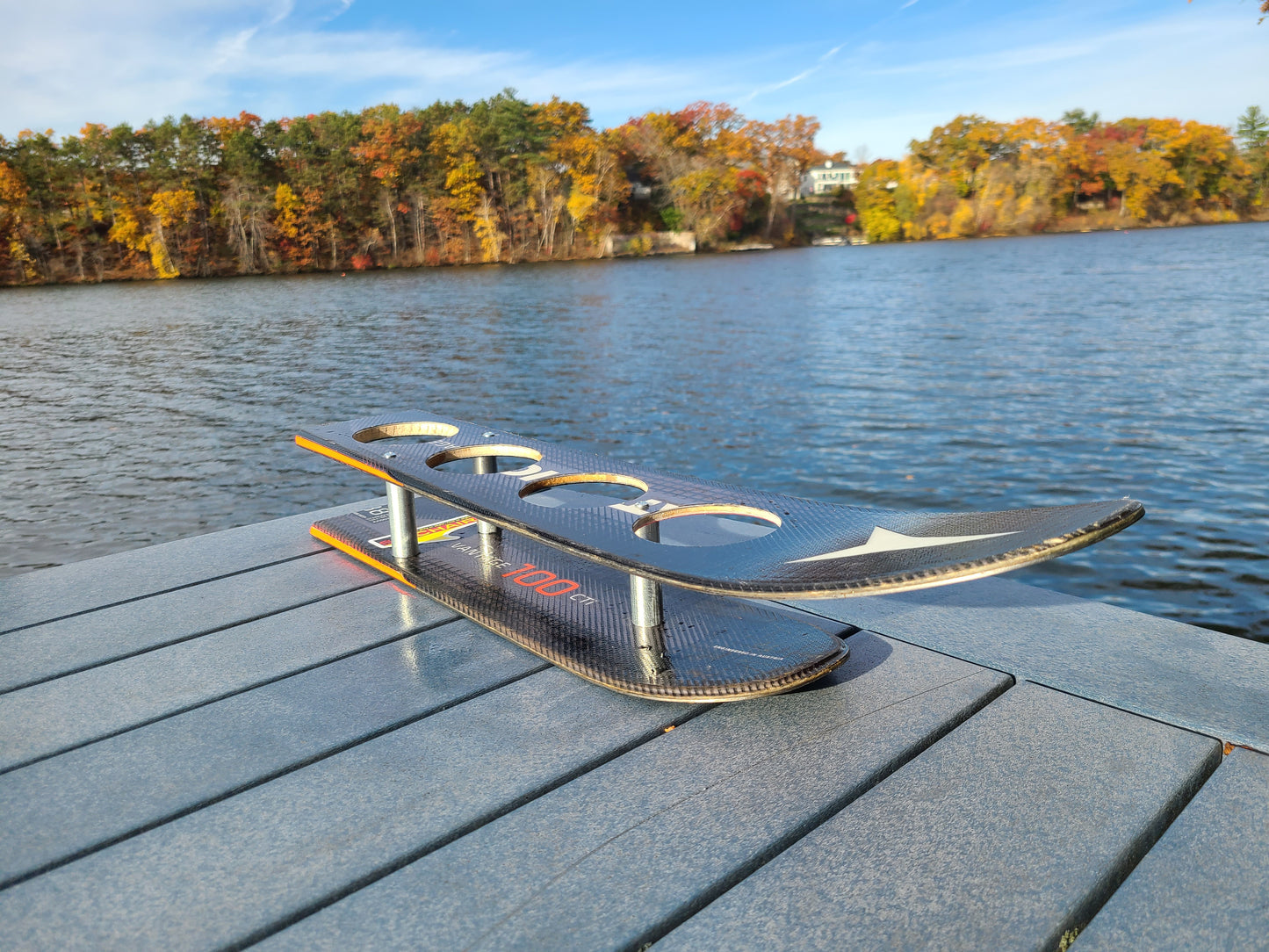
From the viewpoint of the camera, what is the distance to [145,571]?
10.7ft

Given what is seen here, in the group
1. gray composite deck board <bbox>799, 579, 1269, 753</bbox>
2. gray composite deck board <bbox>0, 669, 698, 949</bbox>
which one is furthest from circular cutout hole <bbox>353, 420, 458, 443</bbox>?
gray composite deck board <bbox>799, 579, 1269, 753</bbox>

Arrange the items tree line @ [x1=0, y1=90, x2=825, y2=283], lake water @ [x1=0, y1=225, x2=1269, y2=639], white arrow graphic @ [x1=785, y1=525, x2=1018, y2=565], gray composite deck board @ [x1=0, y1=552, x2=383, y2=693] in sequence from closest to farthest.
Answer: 1. white arrow graphic @ [x1=785, y1=525, x2=1018, y2=565]
2. gray composite deck board @ [x1=0, y1=552, x2=383, y2=693]
3. lake water @ [x1=0, y1=225, x2=1269, y2=639]
4. tree line @ [x1=0, y1=90, x2=825, y2=283]

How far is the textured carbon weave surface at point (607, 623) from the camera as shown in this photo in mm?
2207

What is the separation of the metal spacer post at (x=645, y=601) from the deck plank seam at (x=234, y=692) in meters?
0.65

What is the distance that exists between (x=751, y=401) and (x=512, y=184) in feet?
172

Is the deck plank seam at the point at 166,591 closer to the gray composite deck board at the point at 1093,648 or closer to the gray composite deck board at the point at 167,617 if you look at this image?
the gray composite deck board at the point at 167,617

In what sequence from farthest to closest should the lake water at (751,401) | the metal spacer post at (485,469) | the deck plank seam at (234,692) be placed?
the lake water at (751,401)
the metal spacer post at (485,469)
the deck plank seam at (234,692)

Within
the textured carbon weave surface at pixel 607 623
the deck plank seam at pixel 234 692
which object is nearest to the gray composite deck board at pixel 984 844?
the textured carbon weave surface at pixel 607 623

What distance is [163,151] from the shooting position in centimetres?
5212

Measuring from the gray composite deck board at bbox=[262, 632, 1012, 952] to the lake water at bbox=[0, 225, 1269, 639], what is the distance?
189 inches

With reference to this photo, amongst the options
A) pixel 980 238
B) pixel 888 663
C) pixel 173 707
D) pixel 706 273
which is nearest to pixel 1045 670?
pixel 888 663

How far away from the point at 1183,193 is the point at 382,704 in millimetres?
92342

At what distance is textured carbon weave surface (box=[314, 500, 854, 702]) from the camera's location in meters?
2.21

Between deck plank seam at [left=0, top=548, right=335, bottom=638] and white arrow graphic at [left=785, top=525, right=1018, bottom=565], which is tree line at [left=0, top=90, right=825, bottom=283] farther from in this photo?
white arrow graphic at [left=785, top=525, right=1018, bottom=565]
